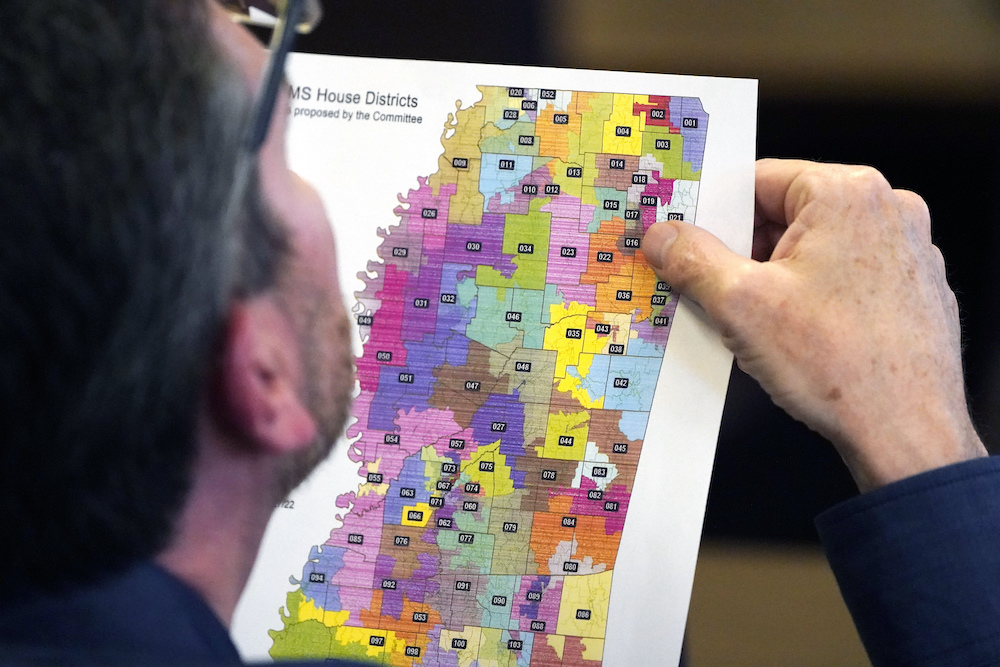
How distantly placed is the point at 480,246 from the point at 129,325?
0.31m

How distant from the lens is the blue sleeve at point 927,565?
20.0 inches

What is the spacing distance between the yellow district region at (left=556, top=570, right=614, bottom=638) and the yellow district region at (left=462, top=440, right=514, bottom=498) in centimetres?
9

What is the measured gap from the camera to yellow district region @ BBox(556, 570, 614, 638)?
2.00 feet

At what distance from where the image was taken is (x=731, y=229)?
61 cm

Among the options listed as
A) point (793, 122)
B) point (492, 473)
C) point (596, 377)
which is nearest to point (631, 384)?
point (596, 377)

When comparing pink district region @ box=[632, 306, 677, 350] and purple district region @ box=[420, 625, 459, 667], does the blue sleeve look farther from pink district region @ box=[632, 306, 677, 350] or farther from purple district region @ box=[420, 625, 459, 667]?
purple district region @ box=[420, 625, 459, 667]

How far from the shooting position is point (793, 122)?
75 centimetres

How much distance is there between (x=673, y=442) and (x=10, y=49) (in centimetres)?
49

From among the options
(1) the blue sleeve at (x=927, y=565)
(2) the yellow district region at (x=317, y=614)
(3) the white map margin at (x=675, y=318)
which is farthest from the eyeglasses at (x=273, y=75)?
(1) the blue sleeve at (x=927, y=565)

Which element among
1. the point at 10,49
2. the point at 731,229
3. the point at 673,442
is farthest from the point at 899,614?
the point at 10,49

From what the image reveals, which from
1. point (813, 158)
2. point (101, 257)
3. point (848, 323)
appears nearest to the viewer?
point (101, 257)

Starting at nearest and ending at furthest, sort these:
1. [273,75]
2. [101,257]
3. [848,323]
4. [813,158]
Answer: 1. [101,257]
2. [273,75]
3. [848,323]
4. [813,158]

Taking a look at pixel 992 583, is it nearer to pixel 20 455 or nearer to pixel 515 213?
pixel 515 213

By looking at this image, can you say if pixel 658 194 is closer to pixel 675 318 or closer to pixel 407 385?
pixel 675 318
